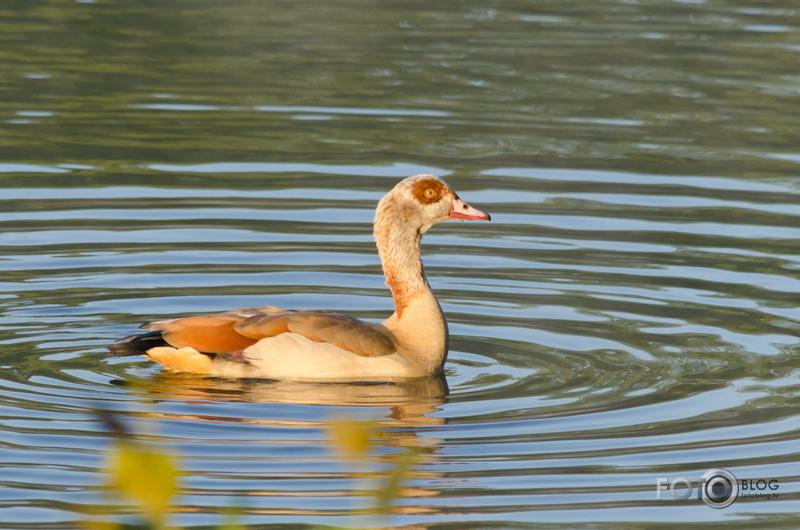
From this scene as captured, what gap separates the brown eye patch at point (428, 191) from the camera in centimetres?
1128

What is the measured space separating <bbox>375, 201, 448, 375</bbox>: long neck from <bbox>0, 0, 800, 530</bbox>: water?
24 cm

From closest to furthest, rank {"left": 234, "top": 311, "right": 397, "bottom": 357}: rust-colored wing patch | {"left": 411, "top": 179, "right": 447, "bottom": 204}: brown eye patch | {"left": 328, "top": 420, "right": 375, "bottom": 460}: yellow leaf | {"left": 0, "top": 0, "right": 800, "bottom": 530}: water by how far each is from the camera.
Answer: {"left": 328, "top": 420, "right": 375, "bottom": 460}: yellow leaf < {"left": 0, "top": 0, "right": 800, "bottom": 530}: water < {"left": 234, "top": 311, "right": 397, "bottom": 357}: rust-colored wing patch < {"left": 411, "top": 179, "right": 447, "bottom": 204}: brown eye patch

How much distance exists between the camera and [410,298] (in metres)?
11.2

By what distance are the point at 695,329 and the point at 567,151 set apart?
5.46m

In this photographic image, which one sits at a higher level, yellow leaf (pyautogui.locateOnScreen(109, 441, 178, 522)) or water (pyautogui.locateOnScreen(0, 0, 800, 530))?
yellow leaf (pyautogui.locateOnScreen(109, 441, 178, 522))

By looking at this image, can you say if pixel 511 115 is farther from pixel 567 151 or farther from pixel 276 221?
pixel 276 221

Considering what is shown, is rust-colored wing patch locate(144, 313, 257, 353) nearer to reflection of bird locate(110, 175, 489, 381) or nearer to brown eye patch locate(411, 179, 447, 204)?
reflection of bird locate(110, 175, 489, 381)

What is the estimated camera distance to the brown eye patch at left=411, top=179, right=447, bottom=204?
37.0 feet

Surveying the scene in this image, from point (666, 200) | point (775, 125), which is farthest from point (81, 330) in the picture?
point (775, 125)

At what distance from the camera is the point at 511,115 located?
18.5m

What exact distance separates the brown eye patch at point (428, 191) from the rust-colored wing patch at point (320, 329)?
109cm

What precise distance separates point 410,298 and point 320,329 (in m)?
0.91

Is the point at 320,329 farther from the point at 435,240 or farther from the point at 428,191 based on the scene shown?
the point at 435,240

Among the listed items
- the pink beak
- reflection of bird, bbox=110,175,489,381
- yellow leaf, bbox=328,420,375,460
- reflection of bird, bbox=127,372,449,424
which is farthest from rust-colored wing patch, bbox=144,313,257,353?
yellow leaf, bbox=328,420,375,460
